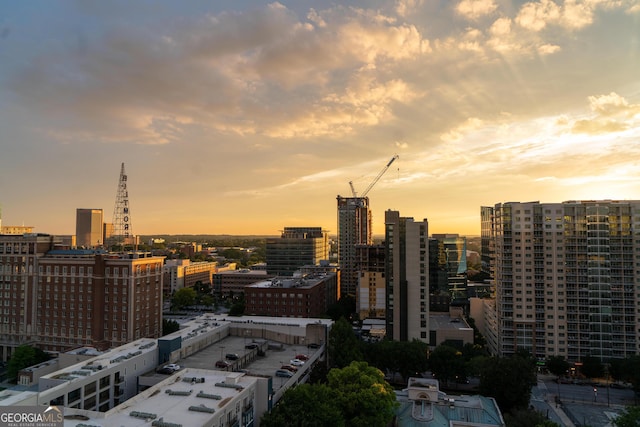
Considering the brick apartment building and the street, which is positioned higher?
the brick apartment building

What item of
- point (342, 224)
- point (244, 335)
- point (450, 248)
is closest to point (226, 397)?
point (244, 335)

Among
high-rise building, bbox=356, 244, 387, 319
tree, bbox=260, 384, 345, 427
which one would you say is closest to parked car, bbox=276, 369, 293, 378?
tree, bbox=260, 384, 345, 427

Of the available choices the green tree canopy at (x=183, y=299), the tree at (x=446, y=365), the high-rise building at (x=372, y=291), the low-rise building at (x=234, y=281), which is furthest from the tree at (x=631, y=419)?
the low-rise building at (x=234, y=281)

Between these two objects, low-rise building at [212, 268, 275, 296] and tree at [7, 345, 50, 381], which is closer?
tree at [7, 345, 50, 381]

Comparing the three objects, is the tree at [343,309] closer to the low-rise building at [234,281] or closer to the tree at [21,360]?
the low-rise building at [234,281]

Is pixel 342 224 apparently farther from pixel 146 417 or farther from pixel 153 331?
pixel 146 417

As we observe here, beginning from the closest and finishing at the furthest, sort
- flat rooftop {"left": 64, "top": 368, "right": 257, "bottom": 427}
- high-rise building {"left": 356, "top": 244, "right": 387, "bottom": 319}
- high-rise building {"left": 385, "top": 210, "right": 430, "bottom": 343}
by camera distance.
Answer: flat rooftop {"left": 64, "top": 368, "right": 257, "bottom": 427} → high-rise building {"left": 385, "top": 210, "right": 430, "bottom": 343} → high-rise building {"left": 356, "top": 244, "right": 387, "bottom": 319}

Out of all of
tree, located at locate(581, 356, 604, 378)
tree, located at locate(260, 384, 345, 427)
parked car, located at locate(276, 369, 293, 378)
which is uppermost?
tree, located at locate(260, 384, 345, 427)

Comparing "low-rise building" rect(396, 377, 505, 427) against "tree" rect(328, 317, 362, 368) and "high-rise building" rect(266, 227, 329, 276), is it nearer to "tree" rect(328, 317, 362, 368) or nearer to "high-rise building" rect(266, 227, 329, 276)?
"tree" rect(328, 317, 362, 368)
